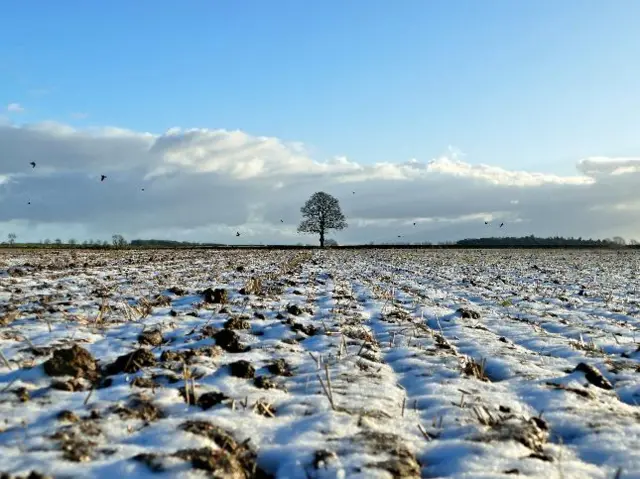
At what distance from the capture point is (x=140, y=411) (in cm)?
317

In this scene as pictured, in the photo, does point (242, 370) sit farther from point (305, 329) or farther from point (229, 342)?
point (305, 329)

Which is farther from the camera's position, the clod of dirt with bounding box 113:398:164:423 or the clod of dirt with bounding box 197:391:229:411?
the clod of dirt with bounding box 197:391:229:411

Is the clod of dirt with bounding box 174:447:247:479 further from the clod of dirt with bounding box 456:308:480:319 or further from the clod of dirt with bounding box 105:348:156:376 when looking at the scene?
the clod of dirt with bounding box 456:308:480:319

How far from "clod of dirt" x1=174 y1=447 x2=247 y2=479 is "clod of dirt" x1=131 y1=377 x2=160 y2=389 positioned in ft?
3.79

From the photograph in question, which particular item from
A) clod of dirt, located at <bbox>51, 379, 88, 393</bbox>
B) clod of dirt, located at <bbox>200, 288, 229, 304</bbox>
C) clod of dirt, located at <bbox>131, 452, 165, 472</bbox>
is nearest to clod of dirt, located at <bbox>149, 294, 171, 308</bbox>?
clod of dirt, located at <bbox>200, 288, 229, 304</bbox>

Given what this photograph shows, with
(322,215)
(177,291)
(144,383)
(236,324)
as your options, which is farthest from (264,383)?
(322,215)

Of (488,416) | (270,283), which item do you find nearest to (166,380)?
(488,416)

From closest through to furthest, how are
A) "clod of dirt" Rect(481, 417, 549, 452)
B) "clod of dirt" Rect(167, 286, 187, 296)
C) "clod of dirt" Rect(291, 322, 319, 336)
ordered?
"clod of dirt" Rect(481, 417, 549, 452), "clod of dirt" Rect(291, 322, 319, 336), "clod of dirt" Rect(167, 286, 187, 296)

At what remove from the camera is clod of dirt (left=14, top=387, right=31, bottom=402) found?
10.8 feet

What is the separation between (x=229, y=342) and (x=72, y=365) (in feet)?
5.06

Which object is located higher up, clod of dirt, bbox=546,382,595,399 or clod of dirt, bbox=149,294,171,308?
clod of dirt, bbox=149,294,171,308

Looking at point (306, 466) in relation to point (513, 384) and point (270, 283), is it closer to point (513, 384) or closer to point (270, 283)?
point (513, 384)

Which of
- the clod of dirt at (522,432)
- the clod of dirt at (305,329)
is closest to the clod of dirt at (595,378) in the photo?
the clod of dirt at (522,432)

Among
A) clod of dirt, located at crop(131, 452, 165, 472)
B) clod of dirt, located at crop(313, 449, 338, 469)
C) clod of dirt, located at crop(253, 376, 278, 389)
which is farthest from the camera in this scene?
clod of dirt, located at crop(253, 376, 278, 389)
